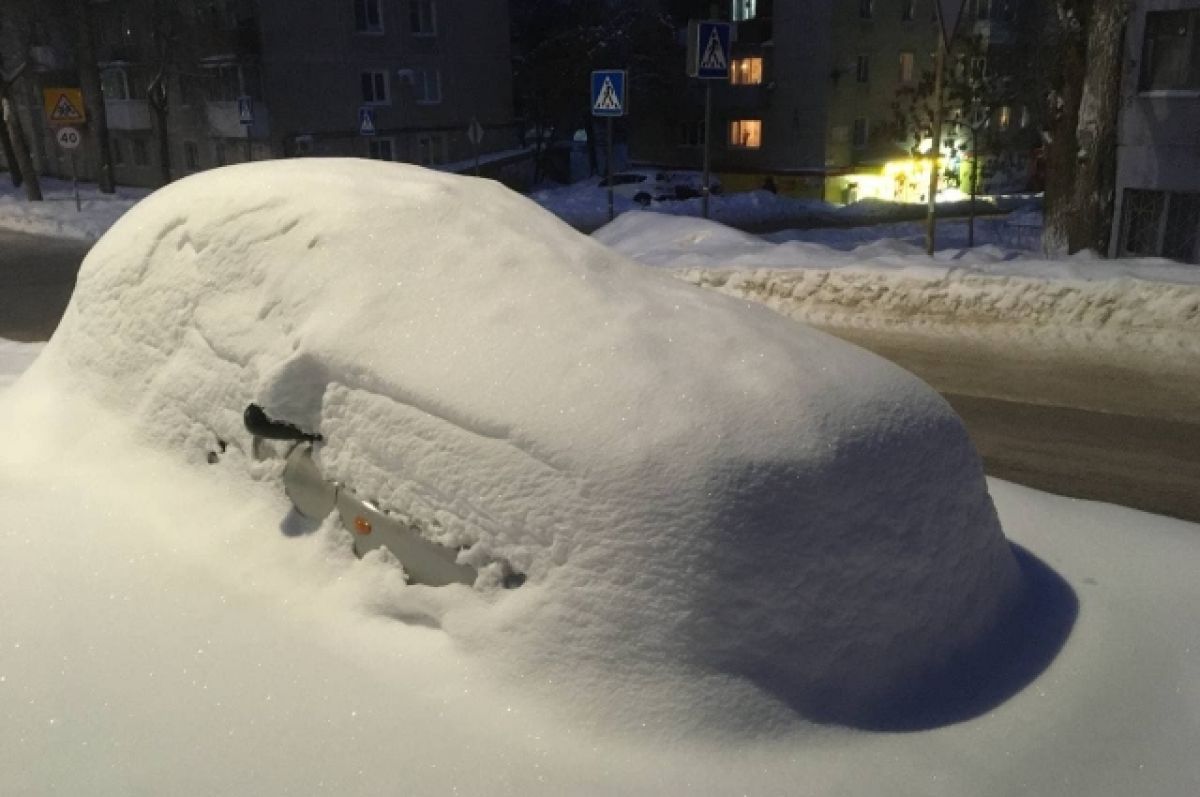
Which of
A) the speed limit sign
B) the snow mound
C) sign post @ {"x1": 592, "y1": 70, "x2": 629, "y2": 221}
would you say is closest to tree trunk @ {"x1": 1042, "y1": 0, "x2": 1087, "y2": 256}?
sign post @ {"x1": 592, "y1": 70, "x2": 629, "y2": 221}

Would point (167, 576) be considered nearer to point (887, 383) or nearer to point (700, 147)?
point (887, 383)

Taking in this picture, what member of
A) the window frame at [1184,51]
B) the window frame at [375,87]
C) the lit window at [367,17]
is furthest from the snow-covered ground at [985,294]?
the lit window at [367,17]

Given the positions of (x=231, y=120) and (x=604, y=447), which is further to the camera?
Answer: (x=231, y=120)

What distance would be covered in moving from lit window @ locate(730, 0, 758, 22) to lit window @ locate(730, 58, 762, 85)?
1.52 meters

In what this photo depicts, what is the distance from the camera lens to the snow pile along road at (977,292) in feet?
32.1

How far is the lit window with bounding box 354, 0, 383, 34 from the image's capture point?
115 ft

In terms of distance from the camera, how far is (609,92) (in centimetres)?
1399

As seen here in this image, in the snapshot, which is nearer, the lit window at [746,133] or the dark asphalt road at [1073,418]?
the dark asphalt road at [1073,418]

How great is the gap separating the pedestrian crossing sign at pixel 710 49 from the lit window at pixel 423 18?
27.9 metres

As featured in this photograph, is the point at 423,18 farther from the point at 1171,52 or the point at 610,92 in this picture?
the point at 1171,52

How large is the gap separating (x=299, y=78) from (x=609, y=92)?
77.5 feet

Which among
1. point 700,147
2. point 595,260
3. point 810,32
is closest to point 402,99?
point 700,147

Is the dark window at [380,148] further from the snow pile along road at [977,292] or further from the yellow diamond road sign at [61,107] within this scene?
the snow pile along road at [977,292]

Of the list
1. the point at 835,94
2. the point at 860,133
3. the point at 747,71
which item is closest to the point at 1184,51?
the point at 835,94
